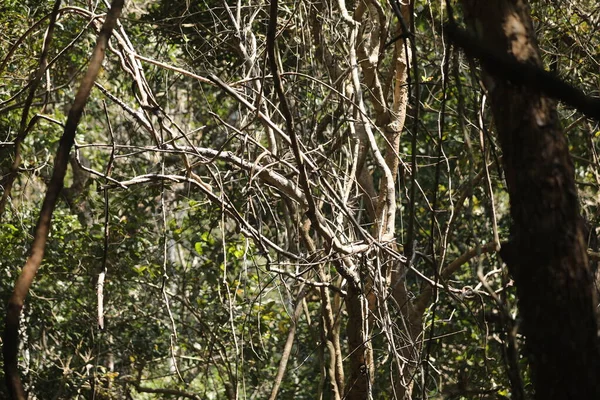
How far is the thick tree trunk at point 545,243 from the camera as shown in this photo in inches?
45.9

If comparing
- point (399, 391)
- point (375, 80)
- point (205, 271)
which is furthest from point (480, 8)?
point (205, 271)

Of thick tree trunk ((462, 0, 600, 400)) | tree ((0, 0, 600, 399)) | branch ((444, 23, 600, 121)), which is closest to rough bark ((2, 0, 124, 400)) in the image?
branch ((444, 23, 600, 121))

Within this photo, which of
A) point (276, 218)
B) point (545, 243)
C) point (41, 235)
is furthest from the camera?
point (276, 218)

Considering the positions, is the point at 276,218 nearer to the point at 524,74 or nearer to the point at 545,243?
the point at 545,243

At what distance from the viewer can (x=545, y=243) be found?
1.21 metres

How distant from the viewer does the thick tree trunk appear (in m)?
1.17

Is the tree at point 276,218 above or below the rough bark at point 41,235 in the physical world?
above

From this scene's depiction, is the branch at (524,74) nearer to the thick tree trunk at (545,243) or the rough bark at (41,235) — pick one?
the thick tree trunk at (545,243)

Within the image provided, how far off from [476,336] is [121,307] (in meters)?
2.70

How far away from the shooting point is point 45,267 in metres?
5.59

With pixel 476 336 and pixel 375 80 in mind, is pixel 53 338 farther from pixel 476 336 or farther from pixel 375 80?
pixel 375 80

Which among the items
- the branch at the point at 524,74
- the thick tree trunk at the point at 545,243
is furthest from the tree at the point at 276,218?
the branch at the point at 524,74

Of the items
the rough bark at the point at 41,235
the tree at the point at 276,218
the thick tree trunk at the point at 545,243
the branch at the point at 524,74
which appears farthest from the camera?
the tree at the point at 276,218

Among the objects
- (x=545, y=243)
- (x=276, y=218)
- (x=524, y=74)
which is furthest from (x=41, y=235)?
(x=276, y=218)
